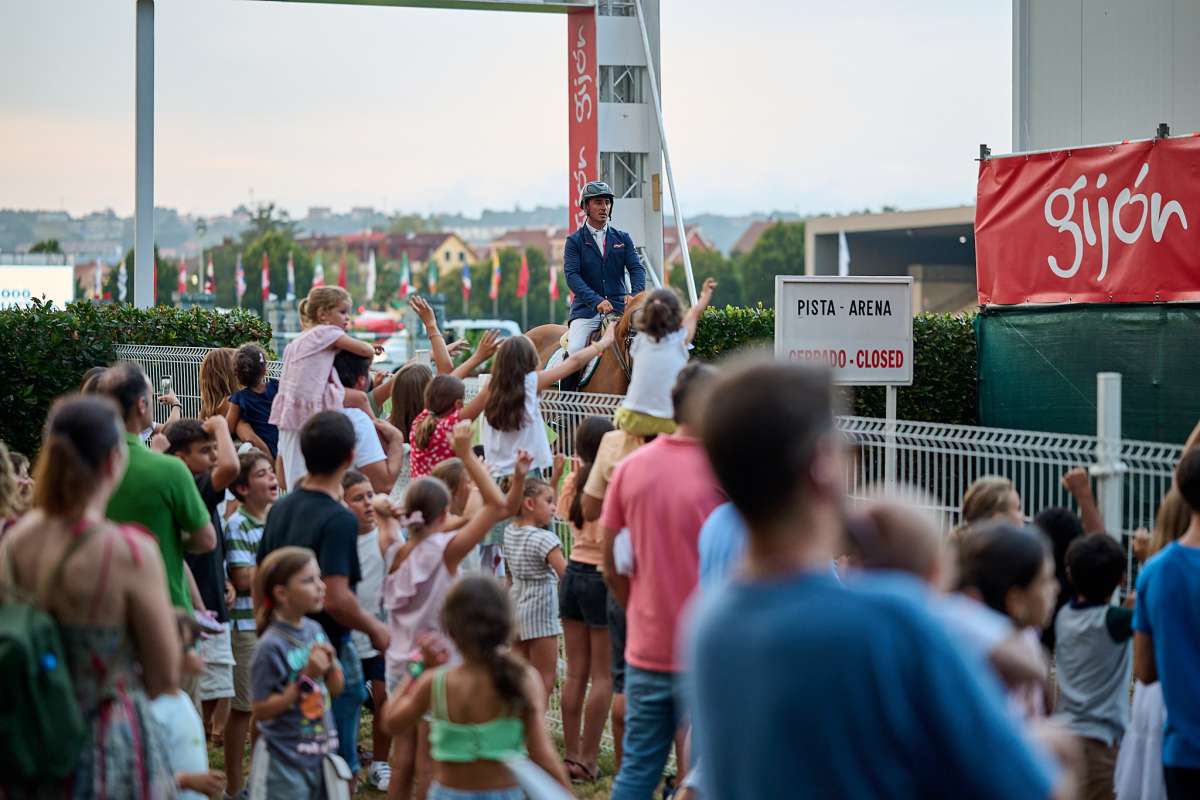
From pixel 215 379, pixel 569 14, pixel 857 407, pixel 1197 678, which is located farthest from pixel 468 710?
pixel 569 14

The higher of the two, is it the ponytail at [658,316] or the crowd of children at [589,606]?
the ponytail at [658,316]

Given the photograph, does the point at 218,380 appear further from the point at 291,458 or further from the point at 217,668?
the point at 217,668

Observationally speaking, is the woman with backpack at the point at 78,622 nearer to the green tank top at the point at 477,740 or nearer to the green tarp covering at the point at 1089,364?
the green tank top at the point at 477,740

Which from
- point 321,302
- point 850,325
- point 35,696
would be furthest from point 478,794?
point 850,325

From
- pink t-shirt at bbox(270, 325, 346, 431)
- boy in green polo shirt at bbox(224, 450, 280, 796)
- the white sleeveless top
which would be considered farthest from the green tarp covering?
boy in green polo shirt at bbox(224, 450, 280, 796)

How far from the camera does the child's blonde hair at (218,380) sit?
8.91m

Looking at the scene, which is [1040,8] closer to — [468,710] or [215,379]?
[215,379]

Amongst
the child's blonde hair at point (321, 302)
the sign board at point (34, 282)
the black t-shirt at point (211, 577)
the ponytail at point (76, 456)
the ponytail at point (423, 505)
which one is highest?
the sign board at point (34, 282)

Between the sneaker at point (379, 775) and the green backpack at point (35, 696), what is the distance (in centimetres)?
318

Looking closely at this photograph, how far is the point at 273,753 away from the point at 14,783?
1.36 metres

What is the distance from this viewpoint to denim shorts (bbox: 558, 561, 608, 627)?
646 cm

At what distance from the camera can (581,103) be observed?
687 inches

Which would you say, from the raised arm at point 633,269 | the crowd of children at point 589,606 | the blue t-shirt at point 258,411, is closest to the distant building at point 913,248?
the raised arm at point 633,269

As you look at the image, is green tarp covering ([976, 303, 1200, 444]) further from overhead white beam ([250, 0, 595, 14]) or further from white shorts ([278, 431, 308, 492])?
overhead white beam ([250, 0, 595, 14])
